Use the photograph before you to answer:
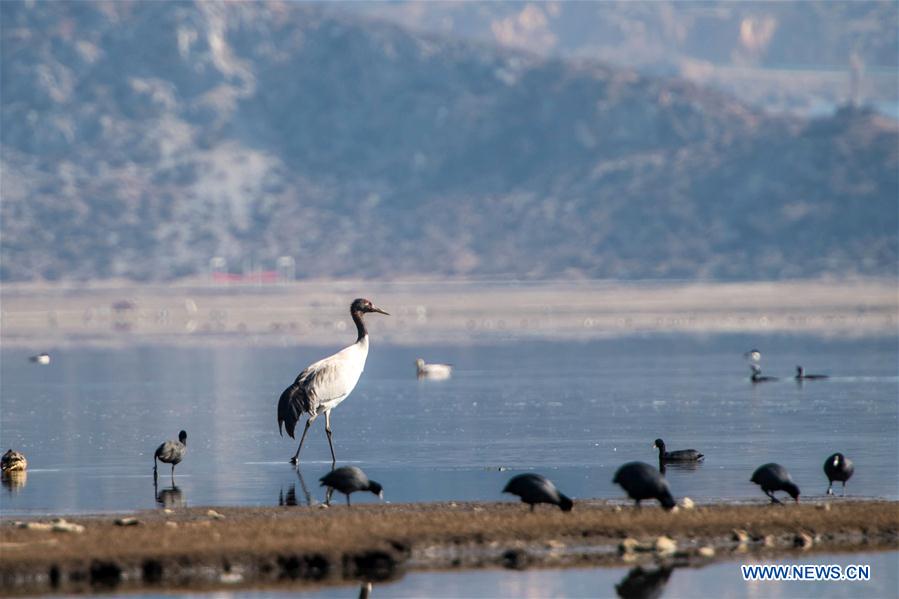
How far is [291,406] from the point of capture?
97.1ft

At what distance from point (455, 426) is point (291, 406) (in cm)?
965

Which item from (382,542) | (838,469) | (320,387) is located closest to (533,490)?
(382,542)

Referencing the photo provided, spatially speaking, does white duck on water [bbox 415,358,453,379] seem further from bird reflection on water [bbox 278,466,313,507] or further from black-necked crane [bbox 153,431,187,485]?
bird reflection on water [bbox 278,466,313,507]

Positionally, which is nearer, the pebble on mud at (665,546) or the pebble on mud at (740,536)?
the pebble on mud at (665,546)

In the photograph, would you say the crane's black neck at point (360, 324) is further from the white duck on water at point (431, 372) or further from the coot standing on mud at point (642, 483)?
the white duck on water at point (431, 372)

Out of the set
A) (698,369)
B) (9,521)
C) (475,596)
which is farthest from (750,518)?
(698,369)

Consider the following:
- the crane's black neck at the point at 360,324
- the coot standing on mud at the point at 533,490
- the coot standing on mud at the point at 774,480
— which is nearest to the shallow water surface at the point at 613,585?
the coot standing on mud at the point at 533,490

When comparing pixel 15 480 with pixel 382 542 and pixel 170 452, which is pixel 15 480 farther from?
pixel 382 542

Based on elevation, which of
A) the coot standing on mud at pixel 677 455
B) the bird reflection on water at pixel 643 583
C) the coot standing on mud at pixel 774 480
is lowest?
the bird reflection on water at pixel 643 583

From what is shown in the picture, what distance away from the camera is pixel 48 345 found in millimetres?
90375

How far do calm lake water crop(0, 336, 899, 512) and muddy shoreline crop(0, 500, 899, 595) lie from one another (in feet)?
8.94

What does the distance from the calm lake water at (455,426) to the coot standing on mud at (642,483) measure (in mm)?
2600

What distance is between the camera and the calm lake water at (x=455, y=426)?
2827 centimetres

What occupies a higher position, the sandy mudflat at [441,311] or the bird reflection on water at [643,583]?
the sandy mudflat at [441,311]
